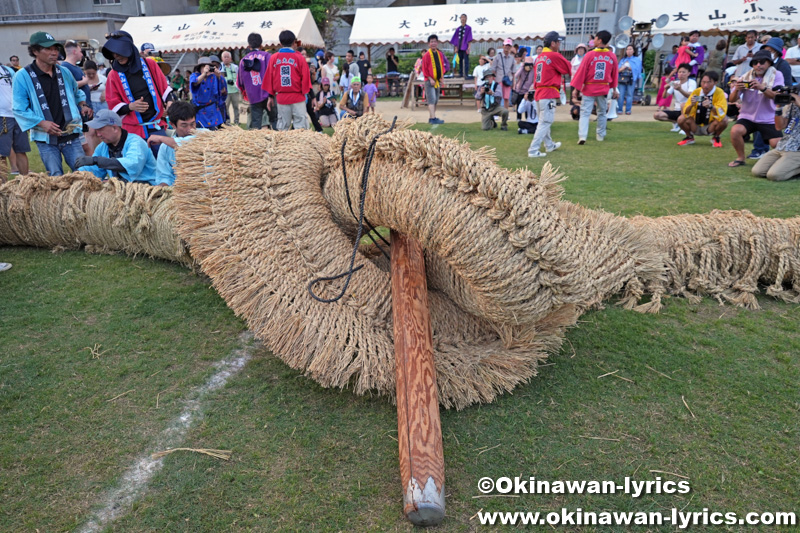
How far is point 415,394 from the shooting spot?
2133 millimetres

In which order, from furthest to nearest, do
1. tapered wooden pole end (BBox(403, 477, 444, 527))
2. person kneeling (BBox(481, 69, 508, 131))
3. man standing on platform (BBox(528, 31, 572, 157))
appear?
person kneeling (BBox(481, 69, 508, 131)), man standing on platform (BBox(528, 31, 572, 157)), tapered wooden pole end (BBox(403, 477, 444, 527))

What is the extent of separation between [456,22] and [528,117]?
9056 mm

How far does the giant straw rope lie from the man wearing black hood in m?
2.46

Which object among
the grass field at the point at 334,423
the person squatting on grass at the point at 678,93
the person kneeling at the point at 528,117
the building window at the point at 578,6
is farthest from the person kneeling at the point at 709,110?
the building window at the point at 578,6

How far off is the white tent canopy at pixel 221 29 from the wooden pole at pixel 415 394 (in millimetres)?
18711

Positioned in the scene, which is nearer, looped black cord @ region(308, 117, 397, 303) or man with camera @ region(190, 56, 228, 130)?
looped black cord @ region(308, 117, 397, 303)

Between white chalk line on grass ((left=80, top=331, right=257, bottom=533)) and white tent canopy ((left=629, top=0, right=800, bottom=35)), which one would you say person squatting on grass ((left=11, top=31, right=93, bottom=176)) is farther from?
white tent canopy ((left=629, top=0, right=800, bottom=35))

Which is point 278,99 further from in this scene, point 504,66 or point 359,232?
point 504,66

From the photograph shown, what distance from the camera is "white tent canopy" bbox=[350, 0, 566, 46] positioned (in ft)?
62.4

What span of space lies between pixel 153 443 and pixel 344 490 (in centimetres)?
91

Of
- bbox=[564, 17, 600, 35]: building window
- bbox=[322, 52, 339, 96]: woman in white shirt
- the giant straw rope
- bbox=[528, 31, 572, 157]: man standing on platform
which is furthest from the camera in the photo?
bbox=[564, 17, 600, 35]: building window

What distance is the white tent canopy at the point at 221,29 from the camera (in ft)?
64.2

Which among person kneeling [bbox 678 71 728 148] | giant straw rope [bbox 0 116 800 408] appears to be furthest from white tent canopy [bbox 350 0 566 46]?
giant straw rope [bbox 0 116 800 408]

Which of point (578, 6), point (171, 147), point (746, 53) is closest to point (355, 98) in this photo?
point (171, 147)
